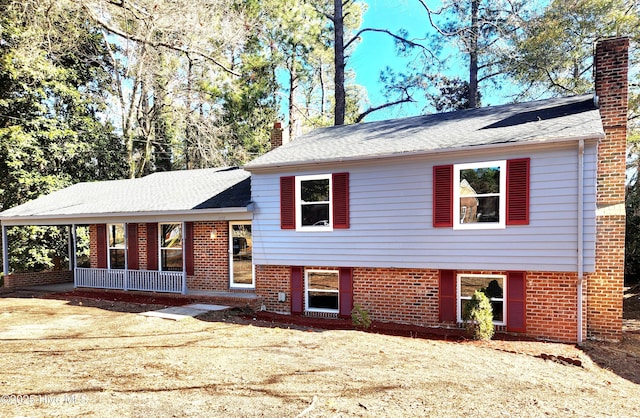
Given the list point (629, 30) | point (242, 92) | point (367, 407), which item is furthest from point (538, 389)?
point (242, 92)

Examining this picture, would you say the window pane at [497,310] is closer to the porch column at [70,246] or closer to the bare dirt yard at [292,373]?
the bare dirt yard at [292,373]

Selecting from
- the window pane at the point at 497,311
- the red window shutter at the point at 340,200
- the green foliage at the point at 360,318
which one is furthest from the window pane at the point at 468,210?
the green foliage at the point at 360,318

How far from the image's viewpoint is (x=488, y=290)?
28.7 feet

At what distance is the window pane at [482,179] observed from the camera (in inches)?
322

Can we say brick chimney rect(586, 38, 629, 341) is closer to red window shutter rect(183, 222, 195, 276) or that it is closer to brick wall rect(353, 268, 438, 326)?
brick wall rect(353, 268, 438, 326)

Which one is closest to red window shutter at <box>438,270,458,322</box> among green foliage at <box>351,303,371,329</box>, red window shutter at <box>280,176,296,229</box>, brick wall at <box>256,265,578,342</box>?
brick wall at <box>256,265,578,342</box>

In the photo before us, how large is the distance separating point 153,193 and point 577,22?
58.2 ft

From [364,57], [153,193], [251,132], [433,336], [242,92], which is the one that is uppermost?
[364,57]

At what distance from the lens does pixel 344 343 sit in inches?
288

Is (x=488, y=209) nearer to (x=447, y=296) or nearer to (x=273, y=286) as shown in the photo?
(x=447, y=296)

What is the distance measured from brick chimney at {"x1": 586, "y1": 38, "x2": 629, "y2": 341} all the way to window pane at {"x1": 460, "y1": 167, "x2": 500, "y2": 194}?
7.32 feet

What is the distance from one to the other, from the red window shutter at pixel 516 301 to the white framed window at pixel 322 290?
13.2 ft

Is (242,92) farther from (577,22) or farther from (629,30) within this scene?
(629,30)

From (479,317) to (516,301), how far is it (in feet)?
3.45
